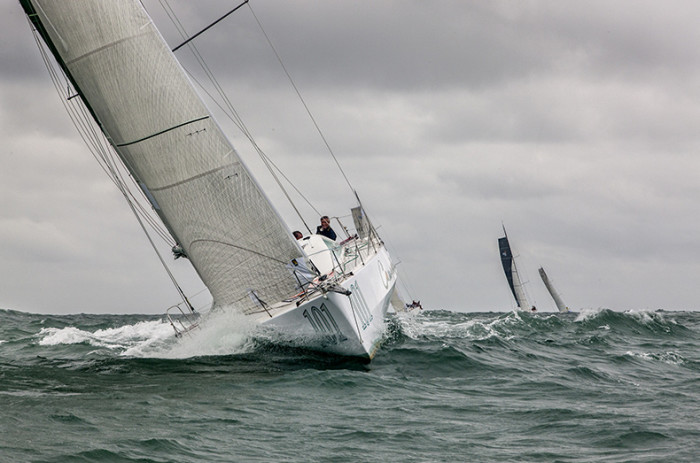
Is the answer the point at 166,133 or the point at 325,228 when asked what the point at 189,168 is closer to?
the point at 166,133

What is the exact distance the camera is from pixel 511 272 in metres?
42.2

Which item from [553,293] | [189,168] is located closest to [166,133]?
[189,168]

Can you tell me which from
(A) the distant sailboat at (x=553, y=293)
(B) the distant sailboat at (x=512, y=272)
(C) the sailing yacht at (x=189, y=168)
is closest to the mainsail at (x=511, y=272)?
(B) the distant sailboat at (x=512, y=272)

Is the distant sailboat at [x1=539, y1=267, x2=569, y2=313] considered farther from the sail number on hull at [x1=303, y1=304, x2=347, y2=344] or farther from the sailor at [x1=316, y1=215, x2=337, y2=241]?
the sail number on hull at [x1=303, y1=304, x2=347, y2=344]

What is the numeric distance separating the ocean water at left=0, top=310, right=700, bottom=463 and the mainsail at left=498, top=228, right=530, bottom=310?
94.6ft

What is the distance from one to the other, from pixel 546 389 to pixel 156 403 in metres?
4.73

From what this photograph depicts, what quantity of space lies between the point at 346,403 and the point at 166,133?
486 centimetres

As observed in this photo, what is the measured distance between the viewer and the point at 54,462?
5.56m

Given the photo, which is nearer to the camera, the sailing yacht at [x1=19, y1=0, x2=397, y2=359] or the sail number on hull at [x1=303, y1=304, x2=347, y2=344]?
the sail number on hull at [x1=303, y1=304, x2=347, y2=344]

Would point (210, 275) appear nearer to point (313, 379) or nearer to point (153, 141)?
point (153, 141)

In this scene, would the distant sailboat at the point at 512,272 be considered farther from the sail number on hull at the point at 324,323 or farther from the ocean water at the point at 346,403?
the sail number on hull at the point at 324,323

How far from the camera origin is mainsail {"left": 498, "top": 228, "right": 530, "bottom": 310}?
4206 cm

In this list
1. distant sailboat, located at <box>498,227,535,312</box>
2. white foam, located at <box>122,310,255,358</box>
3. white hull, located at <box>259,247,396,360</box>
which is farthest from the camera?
distant sailboat, located at <box>498,227,535,312</box>

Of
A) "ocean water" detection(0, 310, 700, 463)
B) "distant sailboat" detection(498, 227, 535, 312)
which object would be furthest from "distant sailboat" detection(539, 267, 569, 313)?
"ocean water" detection(0, 310, 700, 463)
